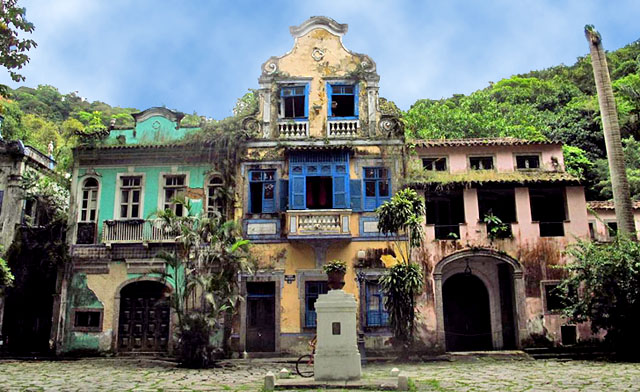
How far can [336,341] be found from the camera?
38.7ft

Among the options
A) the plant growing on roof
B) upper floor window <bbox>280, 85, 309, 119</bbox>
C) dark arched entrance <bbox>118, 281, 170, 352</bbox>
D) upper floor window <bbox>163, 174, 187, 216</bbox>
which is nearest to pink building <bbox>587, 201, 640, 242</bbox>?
the plant growing on roof

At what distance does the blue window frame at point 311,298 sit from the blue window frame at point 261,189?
3.29 meters

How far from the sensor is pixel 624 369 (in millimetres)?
13938

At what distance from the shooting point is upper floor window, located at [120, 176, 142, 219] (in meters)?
20.8

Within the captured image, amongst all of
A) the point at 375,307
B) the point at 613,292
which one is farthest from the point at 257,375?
the point at 613,292

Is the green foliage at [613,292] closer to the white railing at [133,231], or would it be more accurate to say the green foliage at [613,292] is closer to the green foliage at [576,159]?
the white railing at [133,231]

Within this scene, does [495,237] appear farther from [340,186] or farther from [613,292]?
[340,186]

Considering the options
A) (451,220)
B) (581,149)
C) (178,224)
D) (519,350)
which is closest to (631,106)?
(581,149)

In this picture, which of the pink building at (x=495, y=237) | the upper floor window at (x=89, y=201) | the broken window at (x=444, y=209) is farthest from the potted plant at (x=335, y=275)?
the upper floor window at (x=89, y=201)

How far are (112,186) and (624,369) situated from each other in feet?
57.5

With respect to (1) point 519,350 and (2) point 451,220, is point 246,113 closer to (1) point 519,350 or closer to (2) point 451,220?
(2) point 451,220

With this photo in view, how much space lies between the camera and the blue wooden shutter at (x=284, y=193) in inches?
791

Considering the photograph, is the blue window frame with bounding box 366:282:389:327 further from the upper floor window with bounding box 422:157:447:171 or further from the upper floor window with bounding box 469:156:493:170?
the upper floor window with bounding box 469:156:493:170

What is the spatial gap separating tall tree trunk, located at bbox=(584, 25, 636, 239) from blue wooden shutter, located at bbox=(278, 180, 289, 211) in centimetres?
1158
